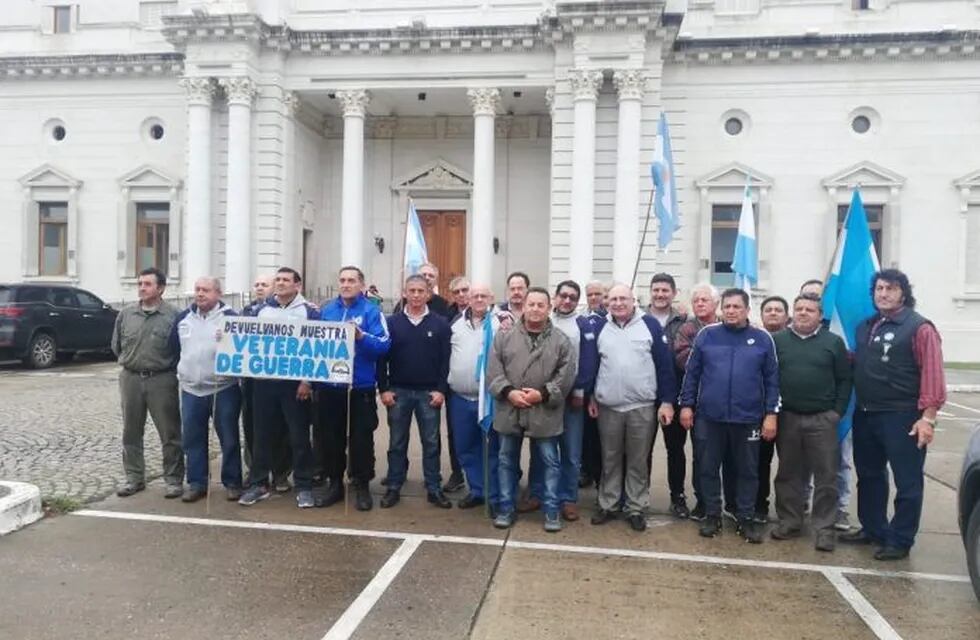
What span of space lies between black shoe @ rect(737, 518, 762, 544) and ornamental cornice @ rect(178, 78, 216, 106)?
19574 mm

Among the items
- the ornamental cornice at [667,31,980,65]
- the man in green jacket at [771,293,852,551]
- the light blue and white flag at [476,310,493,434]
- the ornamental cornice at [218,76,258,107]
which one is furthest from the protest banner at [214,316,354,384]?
the ornamental cornice at [667,31,980,65]

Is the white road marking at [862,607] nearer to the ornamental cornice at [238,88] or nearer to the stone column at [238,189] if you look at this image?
the stone column at [238,189]

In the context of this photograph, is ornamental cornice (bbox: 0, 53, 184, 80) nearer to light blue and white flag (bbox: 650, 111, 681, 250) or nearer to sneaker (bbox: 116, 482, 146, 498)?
light blue and white flag (bbox: 650, 111, 681, 250)

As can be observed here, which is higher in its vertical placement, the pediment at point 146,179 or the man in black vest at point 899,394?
the pediment at point 146,179

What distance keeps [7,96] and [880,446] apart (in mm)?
27457

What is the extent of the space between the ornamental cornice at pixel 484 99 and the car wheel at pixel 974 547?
1784 centimetres

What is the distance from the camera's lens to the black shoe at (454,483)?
7.17 m

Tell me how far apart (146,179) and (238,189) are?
448cm

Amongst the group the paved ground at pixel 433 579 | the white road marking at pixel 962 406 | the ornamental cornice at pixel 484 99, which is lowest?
the paved ground at pixel 433 579

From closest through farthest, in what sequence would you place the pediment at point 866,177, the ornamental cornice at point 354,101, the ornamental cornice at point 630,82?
the ornamental cornice at point 630,82 → the pediment at point 866,177 → the ornamental cornice at point 354,101

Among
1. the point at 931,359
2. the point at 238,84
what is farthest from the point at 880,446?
the point at 238,84

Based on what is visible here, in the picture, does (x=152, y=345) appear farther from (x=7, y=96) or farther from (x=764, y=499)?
(x=7, y=96)

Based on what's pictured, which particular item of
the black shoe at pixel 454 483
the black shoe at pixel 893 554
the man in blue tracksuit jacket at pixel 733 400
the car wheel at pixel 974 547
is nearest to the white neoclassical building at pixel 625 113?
the black shoe at pixel 454 483

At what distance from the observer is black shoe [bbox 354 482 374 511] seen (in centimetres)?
643
